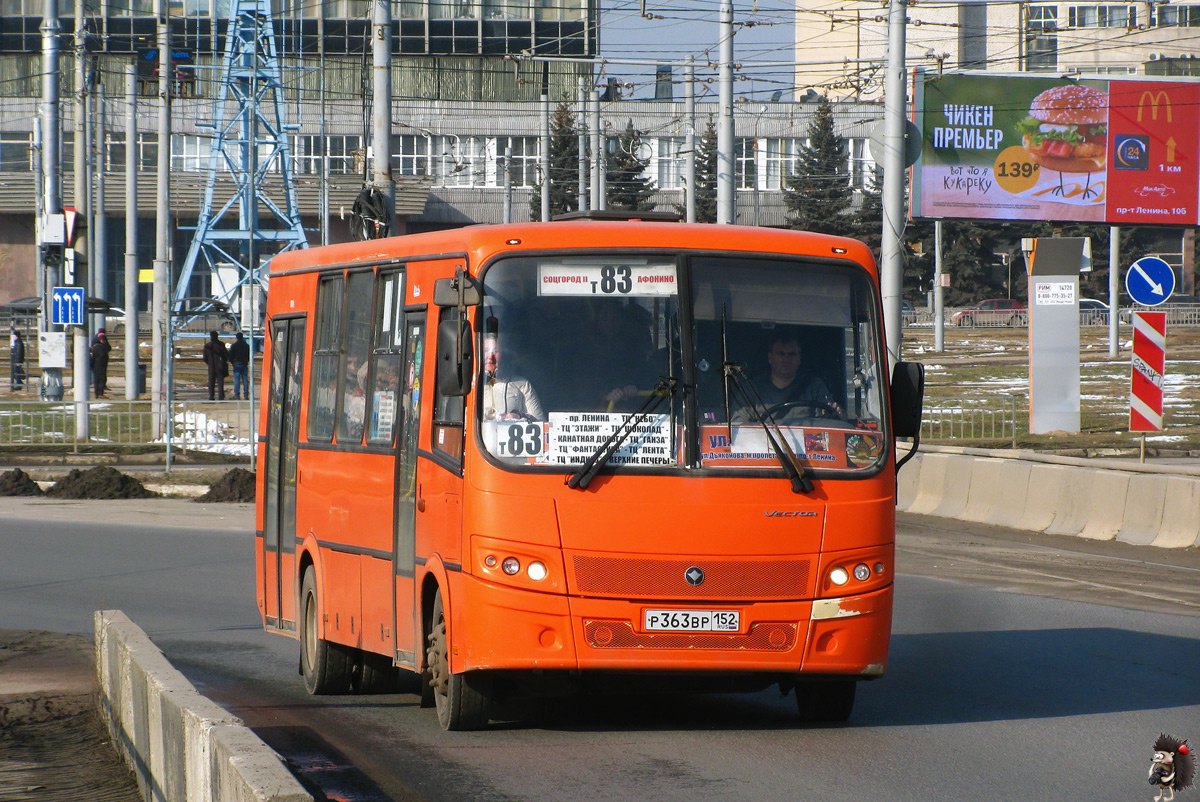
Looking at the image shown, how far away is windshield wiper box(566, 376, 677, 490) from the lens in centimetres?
749

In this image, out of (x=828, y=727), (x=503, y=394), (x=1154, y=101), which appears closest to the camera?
(x=503, y=394)

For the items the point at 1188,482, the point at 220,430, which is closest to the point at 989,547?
the point at 1188,482

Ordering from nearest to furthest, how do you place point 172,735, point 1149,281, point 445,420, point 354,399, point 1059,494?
point 172,735, point 445,420, point 354,399, point 1059,494, point 1149,281

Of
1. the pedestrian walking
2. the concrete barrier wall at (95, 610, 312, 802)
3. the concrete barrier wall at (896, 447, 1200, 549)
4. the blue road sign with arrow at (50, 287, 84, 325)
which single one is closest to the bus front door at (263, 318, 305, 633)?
the concrete barrier wall at (95, 610, 312, 802)

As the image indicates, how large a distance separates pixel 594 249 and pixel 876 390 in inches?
58.2

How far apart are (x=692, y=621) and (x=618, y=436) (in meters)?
0.87

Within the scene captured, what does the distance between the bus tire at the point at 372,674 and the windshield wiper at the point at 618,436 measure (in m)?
2.50

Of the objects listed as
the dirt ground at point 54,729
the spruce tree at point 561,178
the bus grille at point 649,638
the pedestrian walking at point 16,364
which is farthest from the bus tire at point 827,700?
the spruce tree at point 561,178

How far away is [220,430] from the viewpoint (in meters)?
30.5

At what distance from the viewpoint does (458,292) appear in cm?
775

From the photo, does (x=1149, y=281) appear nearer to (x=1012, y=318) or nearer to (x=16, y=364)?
(x=16, y=364)

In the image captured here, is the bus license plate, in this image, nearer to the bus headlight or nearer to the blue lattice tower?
the bus headlight

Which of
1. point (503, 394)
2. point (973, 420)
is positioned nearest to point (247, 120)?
point (973, 420)

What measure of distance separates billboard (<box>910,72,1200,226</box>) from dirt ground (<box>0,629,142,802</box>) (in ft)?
120
